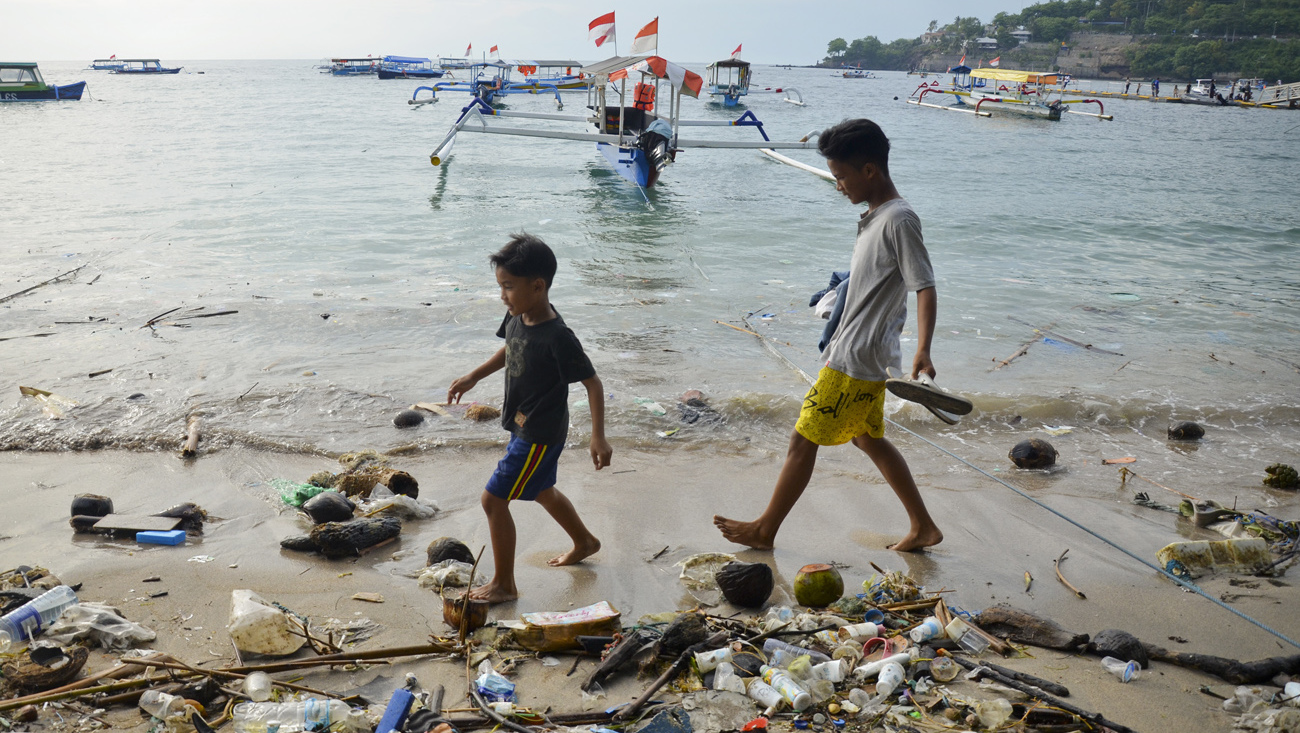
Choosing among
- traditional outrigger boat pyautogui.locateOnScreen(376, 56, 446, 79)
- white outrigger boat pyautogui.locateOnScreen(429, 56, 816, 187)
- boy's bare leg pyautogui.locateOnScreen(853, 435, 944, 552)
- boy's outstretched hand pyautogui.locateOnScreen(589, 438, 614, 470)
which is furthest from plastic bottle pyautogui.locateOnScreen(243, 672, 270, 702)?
traditional outrigger boat pyautogui.locateOnScreen(376, 56, 446, 79)

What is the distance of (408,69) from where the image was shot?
222 ft

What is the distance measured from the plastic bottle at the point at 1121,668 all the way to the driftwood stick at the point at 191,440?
4.29 m

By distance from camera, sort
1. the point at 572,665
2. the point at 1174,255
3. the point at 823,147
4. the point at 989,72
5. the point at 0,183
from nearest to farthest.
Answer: the point at 572,665, the point at 823,147, the point at 1174,255, the point at 0,183, the point at 989,72

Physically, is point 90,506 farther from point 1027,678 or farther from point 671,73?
point 671,73

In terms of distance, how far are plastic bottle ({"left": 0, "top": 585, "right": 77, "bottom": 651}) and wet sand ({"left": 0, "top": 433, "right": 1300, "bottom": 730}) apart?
0.16 meters

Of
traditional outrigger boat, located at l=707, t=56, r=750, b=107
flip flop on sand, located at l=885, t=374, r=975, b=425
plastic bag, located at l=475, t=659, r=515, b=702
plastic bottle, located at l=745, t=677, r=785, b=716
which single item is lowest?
plastic bag, located at l=475, t=659, r=515, b=702

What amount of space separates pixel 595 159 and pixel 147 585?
1946cm

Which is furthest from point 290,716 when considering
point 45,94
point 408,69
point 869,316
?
point 408,69

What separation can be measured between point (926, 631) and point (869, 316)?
1067mm

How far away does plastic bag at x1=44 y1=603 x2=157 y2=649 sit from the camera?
2471mm

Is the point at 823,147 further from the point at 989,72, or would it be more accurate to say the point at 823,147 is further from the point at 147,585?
the point at 989,72

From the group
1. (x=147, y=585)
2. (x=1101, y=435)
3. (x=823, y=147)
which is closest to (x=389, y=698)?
(x=147, y=585)

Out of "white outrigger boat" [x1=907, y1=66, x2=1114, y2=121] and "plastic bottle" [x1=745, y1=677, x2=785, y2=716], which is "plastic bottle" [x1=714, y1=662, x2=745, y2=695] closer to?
"plastic bottle" [x1=745, y1=677, x2=785, y2=716]

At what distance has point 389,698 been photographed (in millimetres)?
2246
